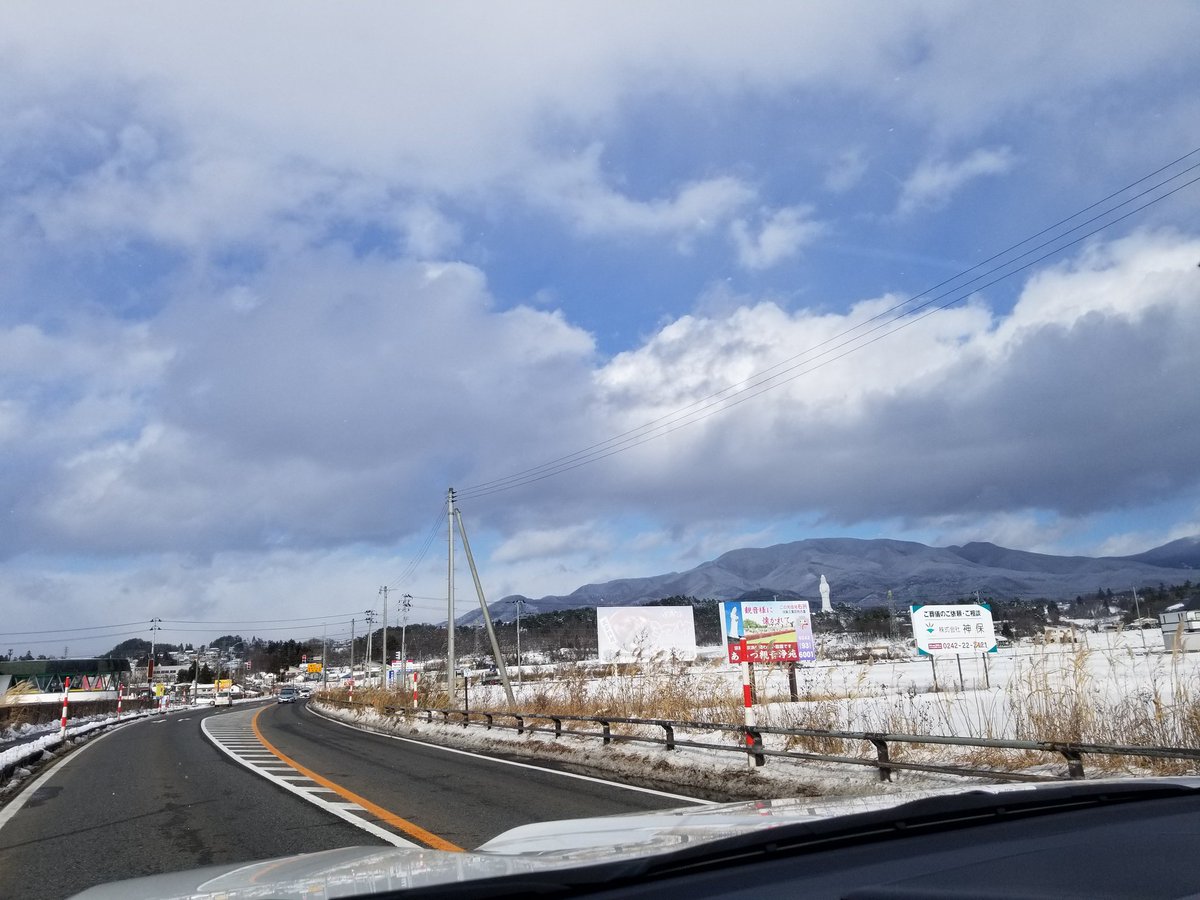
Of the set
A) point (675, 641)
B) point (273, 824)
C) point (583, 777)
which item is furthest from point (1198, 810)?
point (675, 641)

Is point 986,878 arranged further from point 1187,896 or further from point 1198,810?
point 1198,810

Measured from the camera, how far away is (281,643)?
626ft

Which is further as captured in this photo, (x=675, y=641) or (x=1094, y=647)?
(x=675, y=641)

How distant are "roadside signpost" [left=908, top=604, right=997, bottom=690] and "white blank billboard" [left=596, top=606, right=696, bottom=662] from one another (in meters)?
33.8

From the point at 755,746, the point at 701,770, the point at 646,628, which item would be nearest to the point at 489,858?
the point at 755,746

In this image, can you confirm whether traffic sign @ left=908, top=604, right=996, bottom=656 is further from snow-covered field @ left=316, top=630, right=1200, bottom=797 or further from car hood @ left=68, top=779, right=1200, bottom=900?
car hood @ left=68, top=779, right=1200, bottom=900

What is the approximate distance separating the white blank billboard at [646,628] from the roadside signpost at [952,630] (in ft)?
111

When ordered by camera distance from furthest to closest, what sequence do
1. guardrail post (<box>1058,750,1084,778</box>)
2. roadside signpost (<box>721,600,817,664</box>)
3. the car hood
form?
roadside signpost (<box>721,600,817,664</box>)
guardrail post (<box>1058,750,1084,778</box>)
the car hood

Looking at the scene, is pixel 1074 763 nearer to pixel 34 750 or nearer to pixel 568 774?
pixel 568 774

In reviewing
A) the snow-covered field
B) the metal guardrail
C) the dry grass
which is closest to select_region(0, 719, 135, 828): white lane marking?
the snow-covered field

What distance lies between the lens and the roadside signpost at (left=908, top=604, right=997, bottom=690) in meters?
30.4

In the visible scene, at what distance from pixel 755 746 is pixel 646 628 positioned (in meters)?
53.4

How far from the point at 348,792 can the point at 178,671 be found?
168426 mm

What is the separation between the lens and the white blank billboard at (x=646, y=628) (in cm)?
6450
